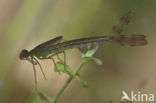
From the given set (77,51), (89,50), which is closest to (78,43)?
(89,50)

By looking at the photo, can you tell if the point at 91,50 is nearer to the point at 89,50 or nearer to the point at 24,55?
the point at 89,50

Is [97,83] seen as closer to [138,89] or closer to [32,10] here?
[138,89]

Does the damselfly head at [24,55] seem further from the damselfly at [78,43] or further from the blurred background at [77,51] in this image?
the blurred background at [77,51]

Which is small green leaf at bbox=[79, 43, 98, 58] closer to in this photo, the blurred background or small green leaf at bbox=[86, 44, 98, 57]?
small green leaf at bbox=[86, 44, 98, 57]

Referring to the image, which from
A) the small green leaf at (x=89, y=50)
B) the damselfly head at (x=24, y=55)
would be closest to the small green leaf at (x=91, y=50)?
the small green leaf at (x=89, y=50)

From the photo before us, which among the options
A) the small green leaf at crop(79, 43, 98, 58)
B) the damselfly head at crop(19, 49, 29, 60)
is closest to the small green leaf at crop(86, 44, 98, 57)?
the small green leaf at crop(79, 43, 98, 58)

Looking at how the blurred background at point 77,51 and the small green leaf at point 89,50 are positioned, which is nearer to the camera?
the small green leaf at point 89,50

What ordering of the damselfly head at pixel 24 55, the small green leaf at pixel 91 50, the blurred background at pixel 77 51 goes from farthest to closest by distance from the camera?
the blurred background at pixel 77 51, the damselfly head at pixel 24 55, the small green leaf at pixel 91 50

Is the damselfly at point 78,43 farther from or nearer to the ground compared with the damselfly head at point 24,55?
farther from the ground
